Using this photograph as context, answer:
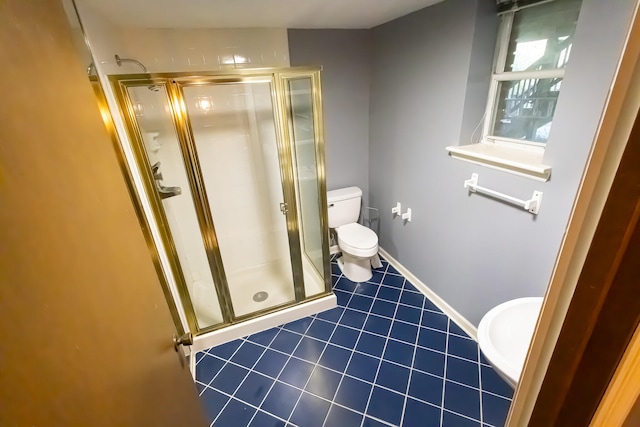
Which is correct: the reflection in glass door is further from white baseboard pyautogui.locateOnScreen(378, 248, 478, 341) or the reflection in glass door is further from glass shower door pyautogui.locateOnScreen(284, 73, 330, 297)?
white baseboard pyautogui.locateOnScreen(378, 248, 478, 341)

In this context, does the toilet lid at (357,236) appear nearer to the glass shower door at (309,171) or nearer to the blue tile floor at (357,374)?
the glass shower door at (309,171)

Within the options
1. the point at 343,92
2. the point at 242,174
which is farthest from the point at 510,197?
the point at 242,174

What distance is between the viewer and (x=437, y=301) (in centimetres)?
229

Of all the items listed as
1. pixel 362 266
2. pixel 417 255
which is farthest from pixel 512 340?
pixel 362 266

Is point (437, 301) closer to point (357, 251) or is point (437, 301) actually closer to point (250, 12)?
point (357, 251)

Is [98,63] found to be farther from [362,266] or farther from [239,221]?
[362,266]

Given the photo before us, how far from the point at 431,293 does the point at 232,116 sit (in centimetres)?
222

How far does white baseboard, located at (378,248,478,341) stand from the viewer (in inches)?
79.7

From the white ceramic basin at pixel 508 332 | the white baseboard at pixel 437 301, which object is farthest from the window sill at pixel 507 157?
the white baseboard at pixel 437 301

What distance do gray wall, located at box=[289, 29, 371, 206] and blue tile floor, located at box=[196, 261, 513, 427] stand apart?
4.33 ft

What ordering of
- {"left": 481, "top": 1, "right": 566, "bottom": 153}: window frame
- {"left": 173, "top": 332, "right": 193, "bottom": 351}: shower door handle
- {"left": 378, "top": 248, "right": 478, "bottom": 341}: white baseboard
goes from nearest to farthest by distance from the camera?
{"left": 173, "top": 332, "right": 193, "bottom": 351}: shower door handle
{"left": 481, "top": 1, "right": 566, "bottom": 153}: window frame
{"left": 378, "top": 248, "right": 478, "bottom": 341}: white baseboard

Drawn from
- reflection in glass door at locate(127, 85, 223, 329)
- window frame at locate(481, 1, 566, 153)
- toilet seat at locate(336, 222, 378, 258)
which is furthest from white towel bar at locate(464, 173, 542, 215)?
reflection in glass door at locate(127, 85, 223, 329)

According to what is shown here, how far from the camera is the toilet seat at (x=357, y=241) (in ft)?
7.98

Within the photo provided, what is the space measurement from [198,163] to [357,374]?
1.65 m
